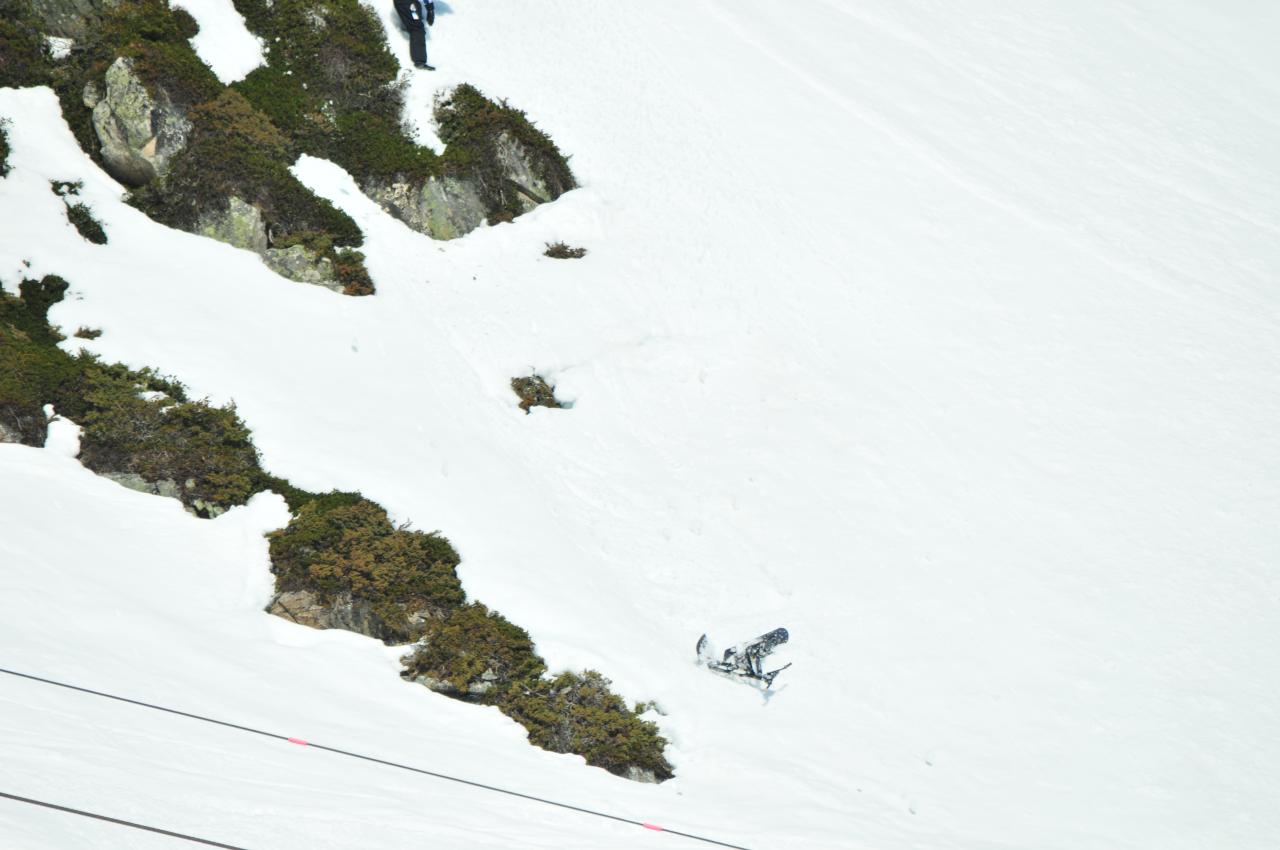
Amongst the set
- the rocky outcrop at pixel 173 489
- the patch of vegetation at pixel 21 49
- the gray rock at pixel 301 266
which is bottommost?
the rocky outcrop at pixel 173 489

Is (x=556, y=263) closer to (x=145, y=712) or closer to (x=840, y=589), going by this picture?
(x=840, y=589)

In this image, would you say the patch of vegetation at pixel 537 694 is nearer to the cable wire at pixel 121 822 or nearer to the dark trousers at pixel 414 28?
the cable wire at pixel 121 822

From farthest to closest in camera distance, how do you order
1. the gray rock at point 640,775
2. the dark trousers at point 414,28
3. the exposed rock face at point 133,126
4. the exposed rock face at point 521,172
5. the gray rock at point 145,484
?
the dark trousers at point 414,28, the exposed rock face at point 521,172, the exposed rock face at point 133,126, the gray rock at point 145,484, the gray rock at point 640,775

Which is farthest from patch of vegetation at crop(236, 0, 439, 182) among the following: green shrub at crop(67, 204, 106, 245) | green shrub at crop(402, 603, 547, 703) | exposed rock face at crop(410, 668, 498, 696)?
exposed rock face at crop(410, 668, 498, 696)

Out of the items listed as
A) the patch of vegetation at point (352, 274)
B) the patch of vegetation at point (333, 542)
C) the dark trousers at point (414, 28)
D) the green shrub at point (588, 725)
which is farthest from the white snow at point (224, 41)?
the green shrub at point (588, 725)

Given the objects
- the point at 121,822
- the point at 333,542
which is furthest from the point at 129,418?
the point at 121,822

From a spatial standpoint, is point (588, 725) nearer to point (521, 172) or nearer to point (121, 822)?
point (121, 822)
